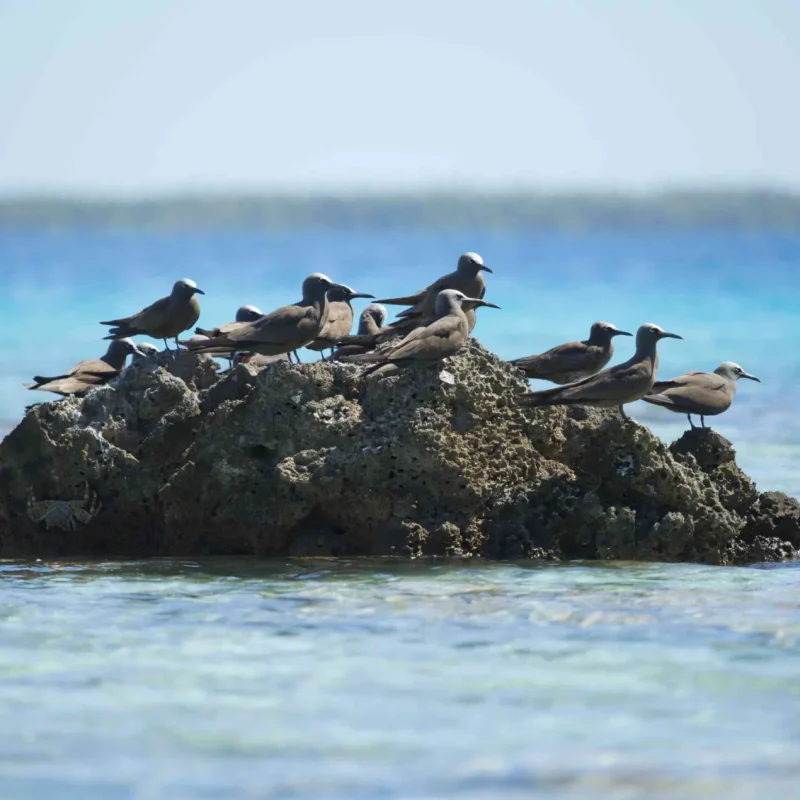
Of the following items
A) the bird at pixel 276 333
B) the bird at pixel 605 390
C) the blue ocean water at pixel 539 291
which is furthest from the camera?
the blue ocean water at pixel 539 291

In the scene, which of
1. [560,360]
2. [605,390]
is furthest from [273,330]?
[605,390]

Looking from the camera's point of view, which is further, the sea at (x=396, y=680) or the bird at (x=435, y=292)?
the bird at (x=435, y=292)

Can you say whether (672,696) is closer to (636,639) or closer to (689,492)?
(636,639)

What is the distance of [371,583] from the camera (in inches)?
370

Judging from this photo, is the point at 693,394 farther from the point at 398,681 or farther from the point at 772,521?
the point at 398,681

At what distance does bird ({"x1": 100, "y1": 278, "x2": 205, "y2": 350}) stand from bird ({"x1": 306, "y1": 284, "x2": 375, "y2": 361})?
100cm

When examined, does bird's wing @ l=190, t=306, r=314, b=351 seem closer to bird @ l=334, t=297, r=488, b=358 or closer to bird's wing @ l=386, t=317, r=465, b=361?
bird @ l=334, t=297, r=488, b=358

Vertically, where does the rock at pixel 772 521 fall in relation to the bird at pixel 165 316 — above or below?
below

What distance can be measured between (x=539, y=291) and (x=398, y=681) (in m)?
42.0

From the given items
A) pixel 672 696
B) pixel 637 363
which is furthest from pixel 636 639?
pixel 637 363

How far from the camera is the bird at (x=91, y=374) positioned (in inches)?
479

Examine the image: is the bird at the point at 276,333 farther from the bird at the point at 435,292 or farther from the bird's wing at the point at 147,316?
the bird's wing at the point at 147,316

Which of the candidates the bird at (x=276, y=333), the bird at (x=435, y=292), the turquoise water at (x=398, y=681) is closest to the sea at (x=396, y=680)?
the turquoise water at (x=398, y=681)

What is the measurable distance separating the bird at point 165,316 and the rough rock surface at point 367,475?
123 centimetres
